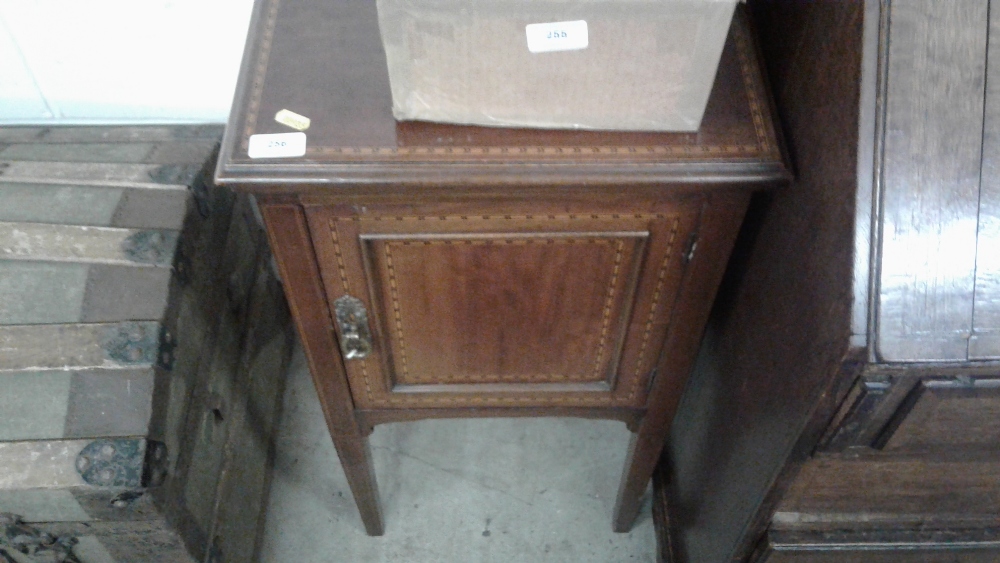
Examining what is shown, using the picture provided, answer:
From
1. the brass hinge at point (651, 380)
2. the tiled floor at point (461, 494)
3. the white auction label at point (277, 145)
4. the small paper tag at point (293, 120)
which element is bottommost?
the tiled floor at point (461, 494)

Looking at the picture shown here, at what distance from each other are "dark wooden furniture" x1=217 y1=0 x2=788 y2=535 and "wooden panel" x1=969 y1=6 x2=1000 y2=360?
0.51 ft

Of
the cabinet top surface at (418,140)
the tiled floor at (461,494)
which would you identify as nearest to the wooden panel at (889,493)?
the cabinet top surface at (418,140)

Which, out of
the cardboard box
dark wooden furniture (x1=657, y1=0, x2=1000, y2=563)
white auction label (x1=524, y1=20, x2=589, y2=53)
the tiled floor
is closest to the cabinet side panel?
dark wooden furniture (x1=657, y1=0, x2=1000, y2=563)

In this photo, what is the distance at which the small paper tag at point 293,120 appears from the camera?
663 mm

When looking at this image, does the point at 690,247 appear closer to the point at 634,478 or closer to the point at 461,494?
the point at 634,478

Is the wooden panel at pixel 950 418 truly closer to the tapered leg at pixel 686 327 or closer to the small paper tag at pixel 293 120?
the tapered leg at pixel 686 327

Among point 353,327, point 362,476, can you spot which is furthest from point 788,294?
point 362,476

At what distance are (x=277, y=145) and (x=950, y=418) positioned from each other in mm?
643

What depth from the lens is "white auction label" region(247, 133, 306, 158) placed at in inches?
25.1

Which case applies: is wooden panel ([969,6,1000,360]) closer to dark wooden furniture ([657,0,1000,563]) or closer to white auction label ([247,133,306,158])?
dark wooden furniture ([657,0,1000,563])

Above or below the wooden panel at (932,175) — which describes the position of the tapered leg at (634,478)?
below

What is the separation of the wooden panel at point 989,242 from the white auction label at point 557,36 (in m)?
0.31

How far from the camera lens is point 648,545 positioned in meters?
1.30

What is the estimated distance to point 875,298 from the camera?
21.4 inches
